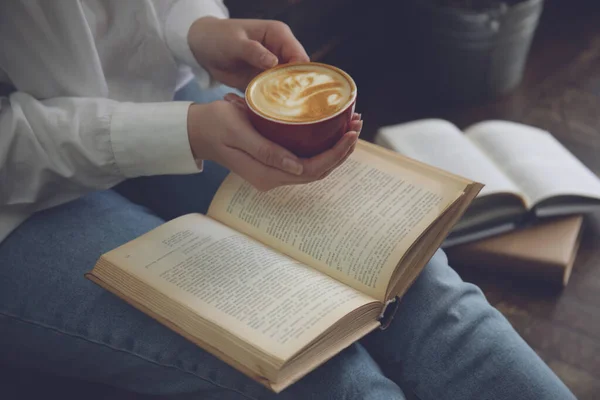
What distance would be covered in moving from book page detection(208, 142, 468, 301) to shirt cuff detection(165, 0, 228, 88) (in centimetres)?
23

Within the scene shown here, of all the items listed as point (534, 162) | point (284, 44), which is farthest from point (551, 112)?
point (284, 44)

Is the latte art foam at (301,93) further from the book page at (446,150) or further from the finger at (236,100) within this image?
the book page at (446,150)

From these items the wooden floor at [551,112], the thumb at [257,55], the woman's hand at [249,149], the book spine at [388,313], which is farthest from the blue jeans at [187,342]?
the wooden floor at [551,112]

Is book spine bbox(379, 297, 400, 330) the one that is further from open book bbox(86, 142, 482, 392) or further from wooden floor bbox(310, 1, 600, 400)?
wooden floor bbox(310, 1, 600, 400)

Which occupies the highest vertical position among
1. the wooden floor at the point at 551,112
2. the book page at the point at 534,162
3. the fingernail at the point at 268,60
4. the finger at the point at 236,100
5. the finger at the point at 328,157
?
the fingernail at the point at 268,60

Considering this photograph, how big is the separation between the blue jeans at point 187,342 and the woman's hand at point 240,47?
0.91ft

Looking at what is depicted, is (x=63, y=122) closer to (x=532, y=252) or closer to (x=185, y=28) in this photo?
(x=185, y=28)

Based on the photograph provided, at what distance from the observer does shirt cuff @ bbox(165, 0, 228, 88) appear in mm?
967

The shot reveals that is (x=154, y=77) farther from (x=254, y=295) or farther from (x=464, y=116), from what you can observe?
(x=464, y=116)

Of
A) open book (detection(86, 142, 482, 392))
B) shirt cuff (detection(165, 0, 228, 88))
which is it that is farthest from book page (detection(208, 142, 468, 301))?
shirt cuff (detection(165, 0, 228, 88))

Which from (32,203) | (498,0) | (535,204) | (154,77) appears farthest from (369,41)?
(32,203)

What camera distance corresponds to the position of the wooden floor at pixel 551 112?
3.65 ft

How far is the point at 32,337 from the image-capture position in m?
0.76

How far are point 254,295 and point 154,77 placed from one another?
1.53 feet
